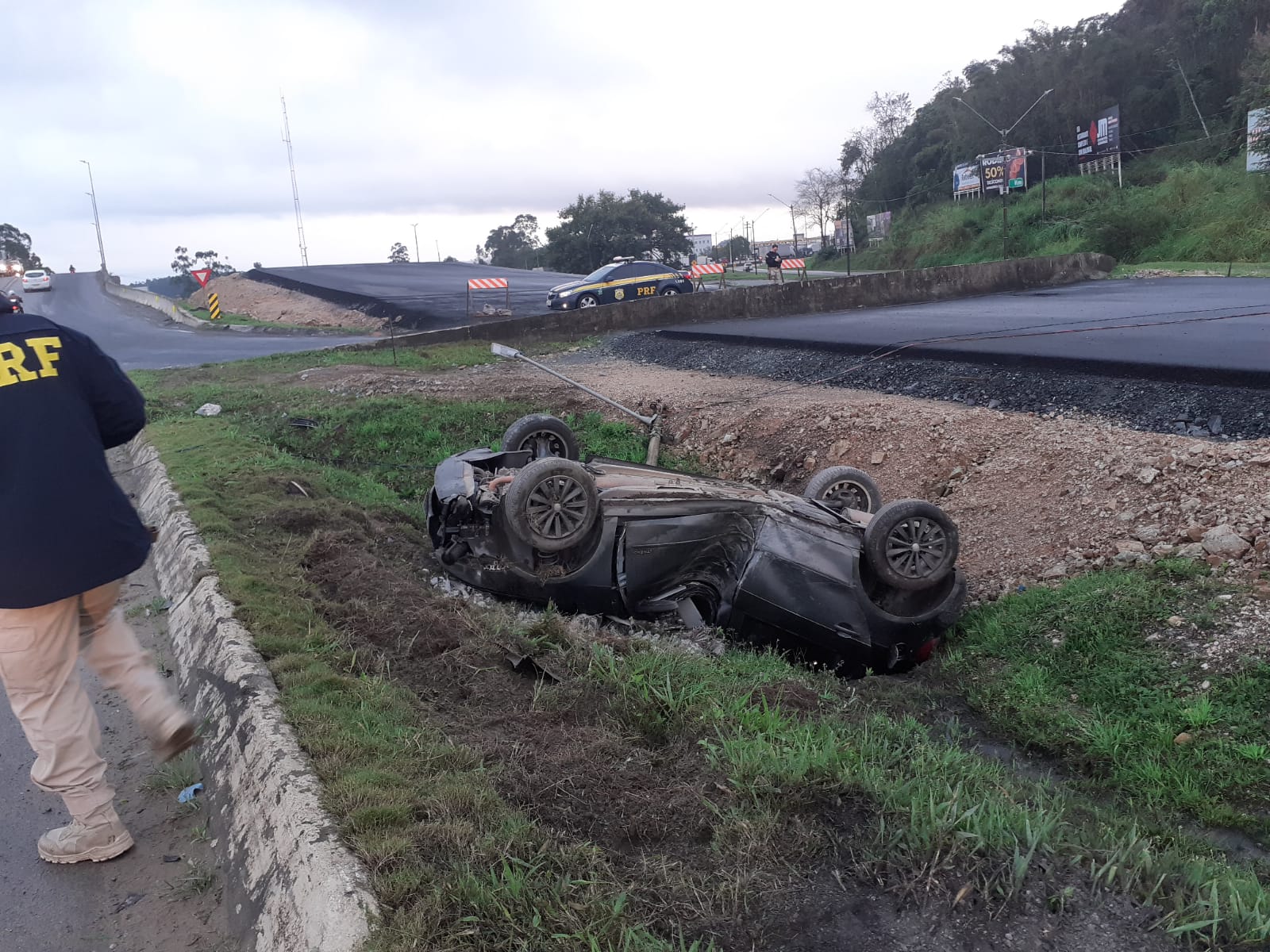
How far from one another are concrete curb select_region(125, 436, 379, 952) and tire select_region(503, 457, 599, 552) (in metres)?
1.83

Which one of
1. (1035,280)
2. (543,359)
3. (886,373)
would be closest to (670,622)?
(886,373)

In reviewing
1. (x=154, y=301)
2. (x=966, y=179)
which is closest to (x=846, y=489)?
(x=154, y=301)

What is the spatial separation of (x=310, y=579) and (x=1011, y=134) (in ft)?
183

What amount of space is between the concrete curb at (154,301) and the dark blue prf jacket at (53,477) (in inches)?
1267

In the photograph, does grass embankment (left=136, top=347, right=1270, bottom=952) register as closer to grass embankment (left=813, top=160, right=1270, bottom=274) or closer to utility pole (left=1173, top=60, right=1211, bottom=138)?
grass embankment (left=813, top=160, right=1270, bottom=274)

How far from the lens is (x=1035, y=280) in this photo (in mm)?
25422

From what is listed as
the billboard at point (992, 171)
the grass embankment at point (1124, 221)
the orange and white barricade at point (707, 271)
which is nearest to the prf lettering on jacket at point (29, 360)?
the orange and white barricade at point (707, 271)

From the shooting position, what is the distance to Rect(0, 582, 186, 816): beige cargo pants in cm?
335

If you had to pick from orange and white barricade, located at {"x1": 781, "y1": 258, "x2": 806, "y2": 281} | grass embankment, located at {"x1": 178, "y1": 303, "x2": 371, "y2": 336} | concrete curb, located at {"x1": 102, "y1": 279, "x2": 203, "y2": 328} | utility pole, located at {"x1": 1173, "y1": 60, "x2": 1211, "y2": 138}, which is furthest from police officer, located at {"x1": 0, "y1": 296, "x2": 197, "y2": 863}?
utility pole, located at {"x1": 1173, "y1": 60, "x2": 1211, "y2": 138}

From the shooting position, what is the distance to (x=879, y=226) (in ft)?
194

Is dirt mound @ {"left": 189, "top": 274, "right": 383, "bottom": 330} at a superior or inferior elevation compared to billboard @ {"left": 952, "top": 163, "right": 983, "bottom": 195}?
inferior

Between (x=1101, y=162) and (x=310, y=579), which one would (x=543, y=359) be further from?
(x=1101, y=162)

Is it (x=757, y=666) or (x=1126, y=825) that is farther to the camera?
(x=757, y=666)

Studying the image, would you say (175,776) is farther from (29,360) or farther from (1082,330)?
(1082,330)
